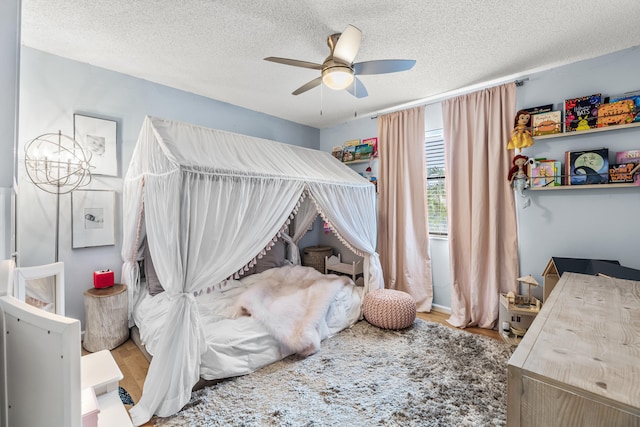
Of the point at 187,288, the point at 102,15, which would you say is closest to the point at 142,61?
the point at 102,15

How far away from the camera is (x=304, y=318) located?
8.65 ft

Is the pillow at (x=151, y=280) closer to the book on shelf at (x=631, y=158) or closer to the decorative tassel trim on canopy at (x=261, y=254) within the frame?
the decorative tassel trim on canopy at (x=261, y=254)

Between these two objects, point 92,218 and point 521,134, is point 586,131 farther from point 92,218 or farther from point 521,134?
point 92,218

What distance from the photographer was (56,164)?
253cm

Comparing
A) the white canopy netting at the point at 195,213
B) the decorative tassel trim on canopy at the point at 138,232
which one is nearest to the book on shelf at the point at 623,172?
the white canopy netting at the point at 195,213

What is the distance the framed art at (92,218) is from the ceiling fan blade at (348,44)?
8.41ft

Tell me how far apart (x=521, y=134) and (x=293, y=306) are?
8.85 ft

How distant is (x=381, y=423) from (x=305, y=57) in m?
2.81

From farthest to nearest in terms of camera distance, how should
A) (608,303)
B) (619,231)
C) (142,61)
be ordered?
(142,61) → (619,231) → (608,303)

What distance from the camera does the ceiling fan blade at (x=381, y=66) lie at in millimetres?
1969

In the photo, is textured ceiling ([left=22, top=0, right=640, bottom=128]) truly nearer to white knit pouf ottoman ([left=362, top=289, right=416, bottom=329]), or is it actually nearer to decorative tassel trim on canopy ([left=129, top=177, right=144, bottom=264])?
decorative tassel trim on canopy ([left=129, top=177, right=144, bottom=264])

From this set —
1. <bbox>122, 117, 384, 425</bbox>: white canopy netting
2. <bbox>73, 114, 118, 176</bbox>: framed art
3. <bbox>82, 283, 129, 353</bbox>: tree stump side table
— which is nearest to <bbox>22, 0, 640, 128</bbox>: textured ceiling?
<bbox>73, 114, 118, 176</bbox>: framed art

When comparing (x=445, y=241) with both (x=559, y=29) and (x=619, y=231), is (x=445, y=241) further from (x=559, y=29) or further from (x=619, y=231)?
(x=559, y=29)

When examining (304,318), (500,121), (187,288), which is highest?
(500,121)
